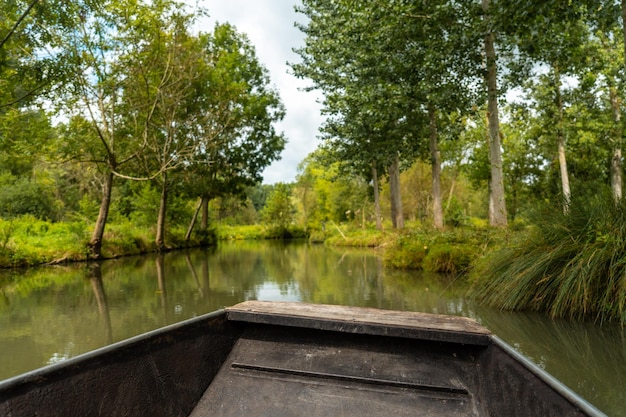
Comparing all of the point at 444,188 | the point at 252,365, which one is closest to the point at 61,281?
the point at 252,365

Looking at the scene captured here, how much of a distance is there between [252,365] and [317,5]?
1695 centimetres

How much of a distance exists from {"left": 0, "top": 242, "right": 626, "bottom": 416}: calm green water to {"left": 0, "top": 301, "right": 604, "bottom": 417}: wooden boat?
1.32 metres

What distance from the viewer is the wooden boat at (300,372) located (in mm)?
1621

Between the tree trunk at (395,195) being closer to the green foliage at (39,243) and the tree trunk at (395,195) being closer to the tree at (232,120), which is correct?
the tree at (232,120)

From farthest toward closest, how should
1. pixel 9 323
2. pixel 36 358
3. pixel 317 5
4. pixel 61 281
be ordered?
pixel 317 5, pixel 61 281, pixel 9 323, pixel 36 358

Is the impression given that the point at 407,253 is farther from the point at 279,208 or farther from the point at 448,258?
the point at 279,208

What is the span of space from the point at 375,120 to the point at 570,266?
29.7ft

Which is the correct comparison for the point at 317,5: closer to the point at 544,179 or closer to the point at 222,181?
the point at 222,181

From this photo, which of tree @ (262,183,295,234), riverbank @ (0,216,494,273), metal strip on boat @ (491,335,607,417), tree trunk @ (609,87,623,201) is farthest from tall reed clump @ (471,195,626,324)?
tree @ (262,183,295,234)

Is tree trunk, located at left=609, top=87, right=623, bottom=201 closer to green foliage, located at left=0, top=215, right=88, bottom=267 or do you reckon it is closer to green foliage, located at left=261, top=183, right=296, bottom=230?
green foliage, located at left=0, top=215, right=88, bottom=267

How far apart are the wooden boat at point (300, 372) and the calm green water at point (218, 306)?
4.32ft

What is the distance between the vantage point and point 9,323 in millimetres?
5355

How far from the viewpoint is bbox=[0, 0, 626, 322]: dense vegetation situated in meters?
5.68

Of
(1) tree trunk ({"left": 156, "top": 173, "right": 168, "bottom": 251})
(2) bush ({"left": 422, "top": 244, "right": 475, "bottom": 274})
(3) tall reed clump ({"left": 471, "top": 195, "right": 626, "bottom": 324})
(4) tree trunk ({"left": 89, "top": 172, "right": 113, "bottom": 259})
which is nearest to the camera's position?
(3) tall reed clump ({"left": 471, "top": 195, "right": 626, "bottom": 324})
